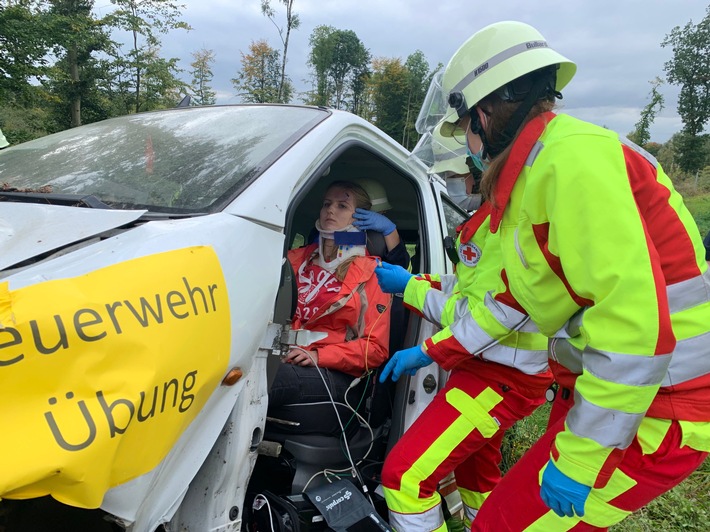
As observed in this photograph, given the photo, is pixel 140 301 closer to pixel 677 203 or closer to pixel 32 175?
pixel 32 175

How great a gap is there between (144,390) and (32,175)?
49.3 inches

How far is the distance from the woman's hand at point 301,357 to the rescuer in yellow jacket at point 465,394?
1.55 ft

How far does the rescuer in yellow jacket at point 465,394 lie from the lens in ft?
6.25

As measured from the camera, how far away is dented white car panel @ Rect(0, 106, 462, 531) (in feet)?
2.82

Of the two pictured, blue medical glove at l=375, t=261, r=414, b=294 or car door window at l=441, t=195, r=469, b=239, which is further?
car door window at l=441, t=195, r=469, b=239

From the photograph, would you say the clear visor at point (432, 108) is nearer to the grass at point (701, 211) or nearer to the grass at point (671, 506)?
the grass at point (671, 506)

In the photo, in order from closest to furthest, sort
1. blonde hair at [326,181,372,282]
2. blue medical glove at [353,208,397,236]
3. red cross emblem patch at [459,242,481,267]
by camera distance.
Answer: red cross emblem patch at [459,242,481,267] → blonde hair at [326,181,372,282] → blue medical glove at [353,208,397,236]

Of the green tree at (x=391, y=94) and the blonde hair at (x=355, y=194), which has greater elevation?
the green tree at (x=391, y=94)

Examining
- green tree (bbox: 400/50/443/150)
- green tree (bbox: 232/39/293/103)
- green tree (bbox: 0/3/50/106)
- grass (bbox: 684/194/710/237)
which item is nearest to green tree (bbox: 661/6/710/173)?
grass (bbox: 684/194/710/237)

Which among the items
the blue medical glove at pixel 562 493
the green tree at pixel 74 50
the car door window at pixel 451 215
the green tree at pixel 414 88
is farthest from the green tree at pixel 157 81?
the green tree at pixel 414 88

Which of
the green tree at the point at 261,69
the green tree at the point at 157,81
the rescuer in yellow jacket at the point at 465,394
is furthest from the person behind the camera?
the green tree at the point at 261,69

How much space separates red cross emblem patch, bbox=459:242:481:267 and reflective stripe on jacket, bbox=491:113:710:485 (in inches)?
21.8

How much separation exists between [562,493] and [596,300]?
51cm

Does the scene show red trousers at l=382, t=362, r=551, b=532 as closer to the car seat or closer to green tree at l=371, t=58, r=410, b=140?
the car seat
